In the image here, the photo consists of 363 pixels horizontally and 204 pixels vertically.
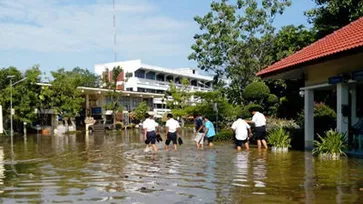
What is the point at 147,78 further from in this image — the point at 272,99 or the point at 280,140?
the point at 280,140

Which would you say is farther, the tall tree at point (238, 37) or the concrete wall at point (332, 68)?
the tall tree at point (238, 37)

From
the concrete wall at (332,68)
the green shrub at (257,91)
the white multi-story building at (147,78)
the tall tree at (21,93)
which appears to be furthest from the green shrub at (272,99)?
the white multi-story building at (147,78)

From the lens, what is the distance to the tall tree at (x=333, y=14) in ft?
68.7

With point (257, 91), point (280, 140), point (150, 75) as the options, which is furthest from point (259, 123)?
point (150, 75)

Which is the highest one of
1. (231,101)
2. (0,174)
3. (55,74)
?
(55,74)

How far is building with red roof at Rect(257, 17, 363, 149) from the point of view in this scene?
1321 cm

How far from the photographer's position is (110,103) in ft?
206

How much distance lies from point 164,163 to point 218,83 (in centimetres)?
2158

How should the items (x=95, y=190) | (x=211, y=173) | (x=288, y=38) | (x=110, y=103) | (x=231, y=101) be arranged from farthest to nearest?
(x=110, y=103), (x=231, y=101), (x=288, y=38), (x=211, y=173), (x=95, y=190)

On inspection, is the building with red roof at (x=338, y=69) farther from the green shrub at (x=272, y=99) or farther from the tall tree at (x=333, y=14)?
the green shrub at (x=272, y=99)

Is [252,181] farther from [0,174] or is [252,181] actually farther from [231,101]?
[231,101]

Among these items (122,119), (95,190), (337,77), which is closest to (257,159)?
(337,77)

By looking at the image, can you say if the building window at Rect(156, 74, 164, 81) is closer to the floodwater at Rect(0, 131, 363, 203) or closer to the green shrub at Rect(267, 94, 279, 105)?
the green shrub at Rect(267, 94, 279, 105)

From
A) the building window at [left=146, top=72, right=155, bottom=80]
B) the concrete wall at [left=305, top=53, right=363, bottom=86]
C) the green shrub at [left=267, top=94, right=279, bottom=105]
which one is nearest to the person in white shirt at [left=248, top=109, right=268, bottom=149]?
the concrete wall at [left=305, top=53, right=363, bottom=86]
